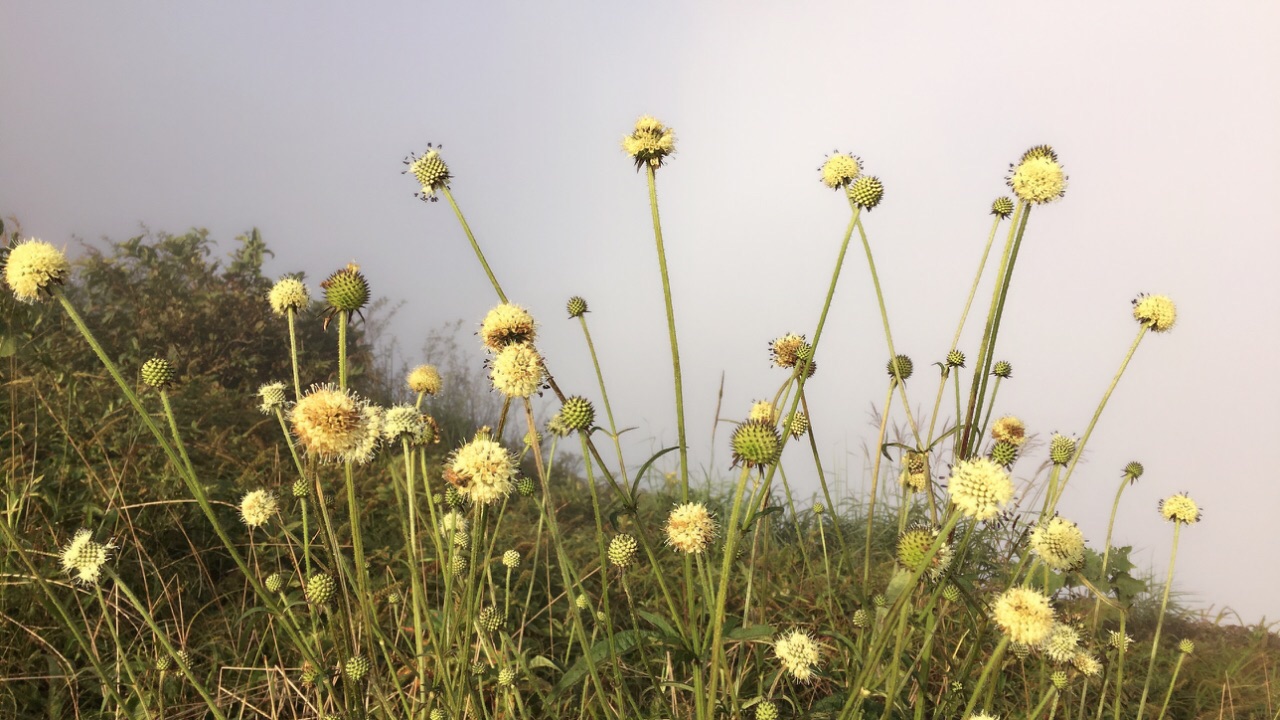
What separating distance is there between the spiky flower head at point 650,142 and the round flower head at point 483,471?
777 millimetres

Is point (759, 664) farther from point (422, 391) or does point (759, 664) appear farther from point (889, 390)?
point (422, 391)

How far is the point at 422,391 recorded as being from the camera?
7.58 ft

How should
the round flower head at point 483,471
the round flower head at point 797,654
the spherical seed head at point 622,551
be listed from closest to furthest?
the round flower head at point 483,471
the round flower head at point 797,654
the spherical seed head at point 622,551

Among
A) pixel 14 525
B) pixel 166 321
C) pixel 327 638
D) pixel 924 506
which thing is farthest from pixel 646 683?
pixel 166 321

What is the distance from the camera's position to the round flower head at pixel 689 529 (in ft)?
6.03

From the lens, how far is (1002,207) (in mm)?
2445

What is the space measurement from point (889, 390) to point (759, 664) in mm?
1060

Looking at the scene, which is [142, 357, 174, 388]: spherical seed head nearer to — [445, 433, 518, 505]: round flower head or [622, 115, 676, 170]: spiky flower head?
[445, 433, 518, 505]: round flower head

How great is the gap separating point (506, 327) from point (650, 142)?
1.85ft

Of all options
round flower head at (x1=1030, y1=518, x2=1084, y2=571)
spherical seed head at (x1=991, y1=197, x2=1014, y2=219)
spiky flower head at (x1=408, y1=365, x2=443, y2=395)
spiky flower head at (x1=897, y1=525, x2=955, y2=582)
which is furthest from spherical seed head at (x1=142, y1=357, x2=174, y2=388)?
spherical seed head at (x1=991, y1=197, x2=1014, y2=219)

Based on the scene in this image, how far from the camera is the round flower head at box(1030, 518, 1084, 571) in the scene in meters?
1.85

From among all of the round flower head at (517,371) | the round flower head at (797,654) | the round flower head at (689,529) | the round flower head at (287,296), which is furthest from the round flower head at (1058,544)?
the round flower head at (287,296)

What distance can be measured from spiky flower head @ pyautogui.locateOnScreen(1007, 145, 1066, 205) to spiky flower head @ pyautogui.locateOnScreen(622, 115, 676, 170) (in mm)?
918

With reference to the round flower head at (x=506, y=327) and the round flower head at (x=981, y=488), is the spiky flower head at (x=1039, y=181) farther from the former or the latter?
the round flower head at (x=506, y=327)
